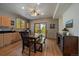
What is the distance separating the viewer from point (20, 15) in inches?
270

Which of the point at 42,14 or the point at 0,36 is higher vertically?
the point at 42,14

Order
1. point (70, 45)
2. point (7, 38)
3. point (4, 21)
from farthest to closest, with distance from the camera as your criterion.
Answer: point (4, 21), point (7, 38), point (70, 45)

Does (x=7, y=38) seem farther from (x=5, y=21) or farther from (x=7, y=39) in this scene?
(x=5, y=21)

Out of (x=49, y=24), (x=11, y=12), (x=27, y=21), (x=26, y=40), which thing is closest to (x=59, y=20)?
(x=49, y=24)

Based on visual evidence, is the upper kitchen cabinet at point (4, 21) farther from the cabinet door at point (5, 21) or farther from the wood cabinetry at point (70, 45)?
the wood cabinetry at point (70, 45)

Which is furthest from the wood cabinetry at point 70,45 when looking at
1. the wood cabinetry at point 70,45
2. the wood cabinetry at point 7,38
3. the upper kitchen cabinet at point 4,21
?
the upper kitchen cabinet at point 4,21

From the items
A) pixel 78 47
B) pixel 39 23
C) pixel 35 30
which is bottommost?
pixel 78 47

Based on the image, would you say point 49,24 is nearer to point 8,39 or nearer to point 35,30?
point 35,30

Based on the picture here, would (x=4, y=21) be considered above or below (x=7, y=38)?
above

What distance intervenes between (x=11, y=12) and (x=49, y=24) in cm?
247

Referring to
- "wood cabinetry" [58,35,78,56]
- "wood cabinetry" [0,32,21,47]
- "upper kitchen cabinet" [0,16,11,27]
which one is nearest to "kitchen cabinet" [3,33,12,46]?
"wood cabinetry" [0,32,21,47]

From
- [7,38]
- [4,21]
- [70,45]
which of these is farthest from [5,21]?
[70,45]

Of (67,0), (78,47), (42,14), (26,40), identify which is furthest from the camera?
(42,14)

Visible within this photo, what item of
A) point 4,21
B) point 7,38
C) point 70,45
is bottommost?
point 70,45
